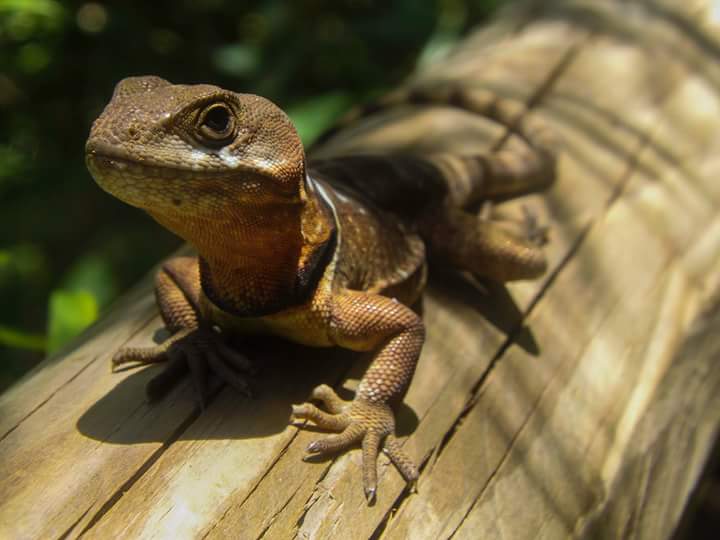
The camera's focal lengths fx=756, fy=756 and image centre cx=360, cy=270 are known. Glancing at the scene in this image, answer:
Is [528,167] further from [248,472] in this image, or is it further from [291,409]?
[248,472]

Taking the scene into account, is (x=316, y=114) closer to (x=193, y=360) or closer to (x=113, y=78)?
(x=113, y=78)

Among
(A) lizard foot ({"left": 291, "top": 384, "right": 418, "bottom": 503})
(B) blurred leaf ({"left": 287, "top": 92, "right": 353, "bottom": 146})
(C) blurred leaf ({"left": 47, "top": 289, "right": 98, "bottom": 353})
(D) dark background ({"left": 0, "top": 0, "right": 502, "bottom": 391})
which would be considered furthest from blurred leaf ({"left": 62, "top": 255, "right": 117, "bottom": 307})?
(A) lizard foot ({"left": 291, "top": 384, "right": 418, "bottom": 503})

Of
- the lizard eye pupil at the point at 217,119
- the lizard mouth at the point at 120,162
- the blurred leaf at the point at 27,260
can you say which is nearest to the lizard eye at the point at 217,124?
the lizard eye pupil at the point at 217,119

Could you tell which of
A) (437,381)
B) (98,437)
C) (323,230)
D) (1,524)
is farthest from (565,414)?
(1,524)

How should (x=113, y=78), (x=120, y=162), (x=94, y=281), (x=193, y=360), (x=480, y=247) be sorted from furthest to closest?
(x=113, y=78), (x=94, y=281), (x=480, y=247), (x=193, y=360), (x=120, y=162)

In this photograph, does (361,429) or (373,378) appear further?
(373,378)

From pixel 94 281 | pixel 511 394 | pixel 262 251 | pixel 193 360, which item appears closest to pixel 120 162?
pixel 262 251

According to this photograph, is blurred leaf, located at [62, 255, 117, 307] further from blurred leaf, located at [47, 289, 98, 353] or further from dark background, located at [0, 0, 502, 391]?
blurred leaf, located at [47, 289, 98, 353]
